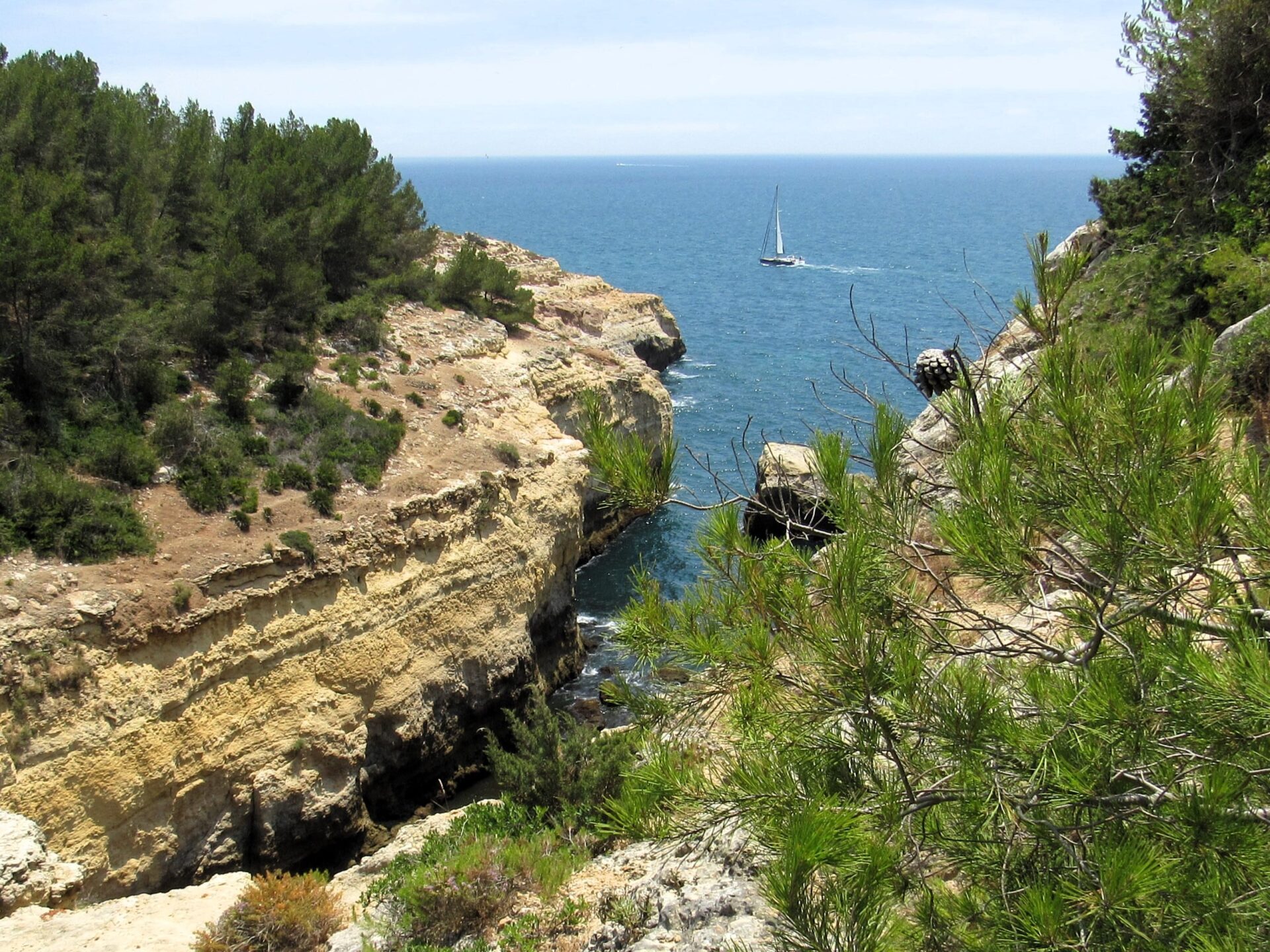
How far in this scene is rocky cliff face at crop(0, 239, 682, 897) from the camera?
15.8m

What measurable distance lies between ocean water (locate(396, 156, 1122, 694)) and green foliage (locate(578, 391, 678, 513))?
300 mm

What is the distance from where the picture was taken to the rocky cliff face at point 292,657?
15.8 m

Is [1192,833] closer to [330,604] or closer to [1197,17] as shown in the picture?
[330,604]

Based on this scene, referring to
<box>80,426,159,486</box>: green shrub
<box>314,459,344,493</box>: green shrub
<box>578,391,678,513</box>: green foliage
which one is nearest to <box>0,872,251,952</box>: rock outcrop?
<box>578,391,678,513</box>: green foliage

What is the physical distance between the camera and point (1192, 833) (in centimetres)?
520

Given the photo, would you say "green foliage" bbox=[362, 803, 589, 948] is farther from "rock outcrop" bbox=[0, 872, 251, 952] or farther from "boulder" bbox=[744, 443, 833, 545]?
"boulder" bbox=[744, 443, 833, 545]

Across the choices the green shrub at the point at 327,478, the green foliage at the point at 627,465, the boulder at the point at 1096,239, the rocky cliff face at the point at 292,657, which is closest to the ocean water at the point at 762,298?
the green foliage at the point at 627,465

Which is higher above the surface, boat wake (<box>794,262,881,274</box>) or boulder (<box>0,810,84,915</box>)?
boat wake (<box>794,262,881,274</box>)

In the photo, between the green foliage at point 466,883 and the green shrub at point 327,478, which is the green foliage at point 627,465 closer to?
the green foliage at point 466,883

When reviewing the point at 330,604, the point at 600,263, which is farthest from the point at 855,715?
the point at 600,263

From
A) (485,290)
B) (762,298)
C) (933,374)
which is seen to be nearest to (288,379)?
(485,290)

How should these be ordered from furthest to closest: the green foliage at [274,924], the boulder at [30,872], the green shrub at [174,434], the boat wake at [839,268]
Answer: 1. the boat wake at [839,268]
2. the green shrub at [174,434]
3. the boulder at [30,872]
4. the green foliage at [274,924]

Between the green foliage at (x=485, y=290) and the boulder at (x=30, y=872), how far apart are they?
2391 centimetres

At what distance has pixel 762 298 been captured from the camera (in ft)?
228
